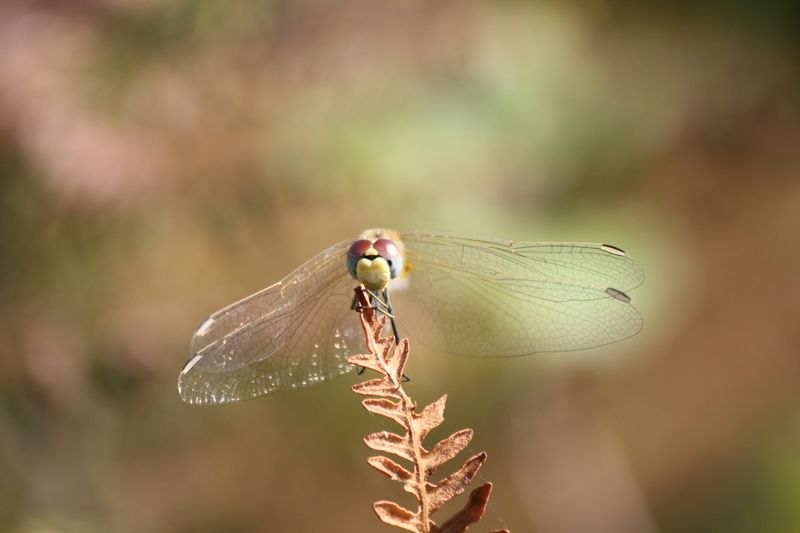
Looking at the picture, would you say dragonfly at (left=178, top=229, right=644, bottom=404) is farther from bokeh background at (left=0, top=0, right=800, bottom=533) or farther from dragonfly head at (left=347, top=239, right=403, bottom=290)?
bokeh background at (left=0, top=0, right=800, bottom=533)

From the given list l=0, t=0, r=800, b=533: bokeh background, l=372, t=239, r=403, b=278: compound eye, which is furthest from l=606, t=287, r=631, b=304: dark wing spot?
l=0, t=0, r=800, b=533: bokeh background

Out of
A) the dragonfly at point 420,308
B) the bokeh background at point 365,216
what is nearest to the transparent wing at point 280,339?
the dragonfly at point 420,308

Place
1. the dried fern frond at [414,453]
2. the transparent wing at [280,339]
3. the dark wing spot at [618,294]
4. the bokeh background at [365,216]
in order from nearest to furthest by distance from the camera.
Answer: the dried fern frond at [414,453] < the transparent wing at [280,339] < the dark wing spot at [618,294] < the bokeh background at [365,216]

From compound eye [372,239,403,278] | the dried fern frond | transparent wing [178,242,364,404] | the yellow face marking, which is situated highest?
compound eye [372,239,403,278]

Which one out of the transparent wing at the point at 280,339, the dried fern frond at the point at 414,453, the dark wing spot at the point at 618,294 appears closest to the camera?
the dried fern frond at the point at 414,453

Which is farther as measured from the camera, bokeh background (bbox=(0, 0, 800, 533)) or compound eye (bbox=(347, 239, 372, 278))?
bokeh background (bbox=(0, 0, 800, 533))

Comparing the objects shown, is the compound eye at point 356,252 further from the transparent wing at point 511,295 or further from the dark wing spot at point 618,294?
the dark wing spot at point 618,294

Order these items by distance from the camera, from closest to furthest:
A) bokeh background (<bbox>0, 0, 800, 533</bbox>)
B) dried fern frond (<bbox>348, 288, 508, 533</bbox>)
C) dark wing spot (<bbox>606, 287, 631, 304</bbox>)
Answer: dried fern frond (<bbox>348, 288, 508, 533</bbox>)
dark wing spot (<bbox>606, 287, 631, 304</bbox>)
bokeh background (<bbox>0, 0, 800, 533</bbox>)

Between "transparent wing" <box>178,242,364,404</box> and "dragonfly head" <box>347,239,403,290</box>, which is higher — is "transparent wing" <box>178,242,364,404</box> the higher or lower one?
the lower one
